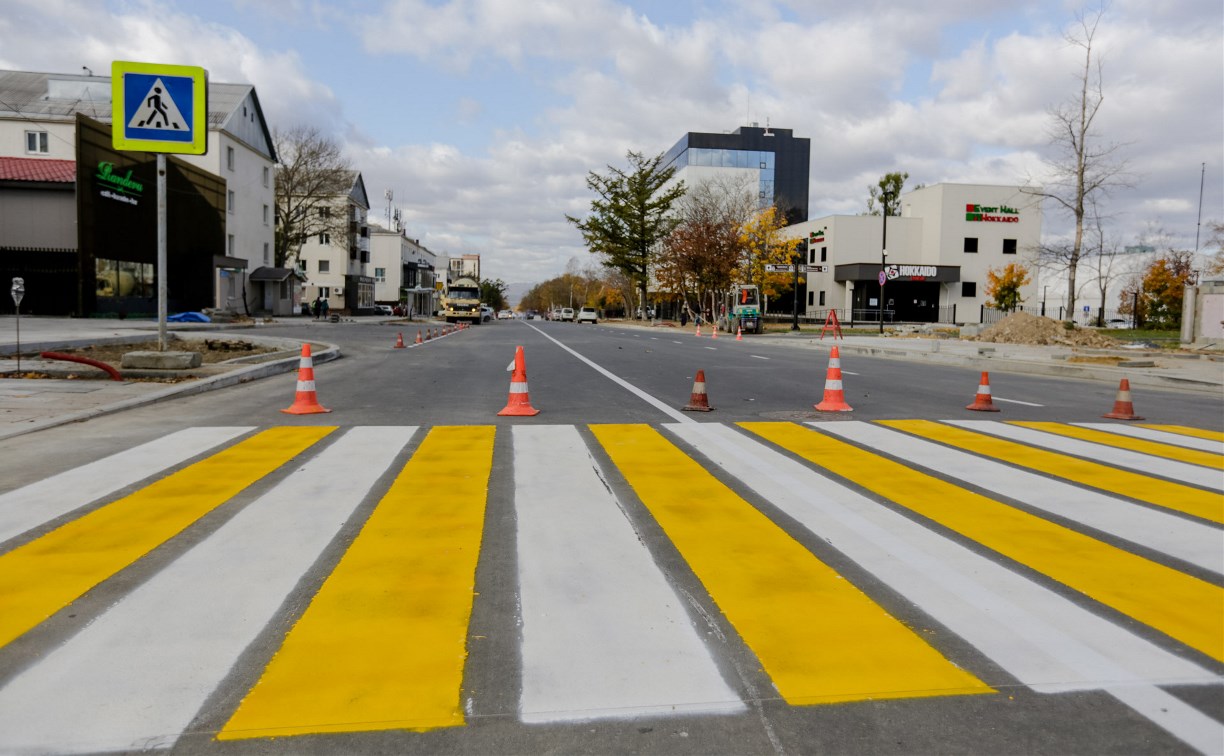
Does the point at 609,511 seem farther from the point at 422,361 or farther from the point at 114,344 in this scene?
the point at 114,344

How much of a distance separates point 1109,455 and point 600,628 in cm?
613

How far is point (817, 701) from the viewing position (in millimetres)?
2781

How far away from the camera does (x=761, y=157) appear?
99.1 metres

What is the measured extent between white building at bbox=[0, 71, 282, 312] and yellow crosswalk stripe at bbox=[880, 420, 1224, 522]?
43.4 metres

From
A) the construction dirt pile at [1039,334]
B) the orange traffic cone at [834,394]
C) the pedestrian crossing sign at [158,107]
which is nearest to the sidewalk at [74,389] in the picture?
the pedestrian crossing sign at [158,107]

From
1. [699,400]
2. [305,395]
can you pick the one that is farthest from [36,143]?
[699,400]

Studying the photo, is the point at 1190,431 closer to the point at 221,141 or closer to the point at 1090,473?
the point at 1090,473

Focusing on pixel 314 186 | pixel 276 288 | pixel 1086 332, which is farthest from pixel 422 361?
pixel 314 186

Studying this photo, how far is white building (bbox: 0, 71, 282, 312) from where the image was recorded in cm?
4438

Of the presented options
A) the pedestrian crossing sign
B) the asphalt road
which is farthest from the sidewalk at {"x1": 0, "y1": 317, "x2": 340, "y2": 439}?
the pedestrian crossing sign

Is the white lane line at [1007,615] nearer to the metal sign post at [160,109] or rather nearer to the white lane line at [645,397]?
the white lane line at [645,397]

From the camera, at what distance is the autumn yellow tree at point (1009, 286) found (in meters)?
63.8

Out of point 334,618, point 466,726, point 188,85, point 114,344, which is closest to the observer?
point 466,726

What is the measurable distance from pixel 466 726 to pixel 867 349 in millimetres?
25332
